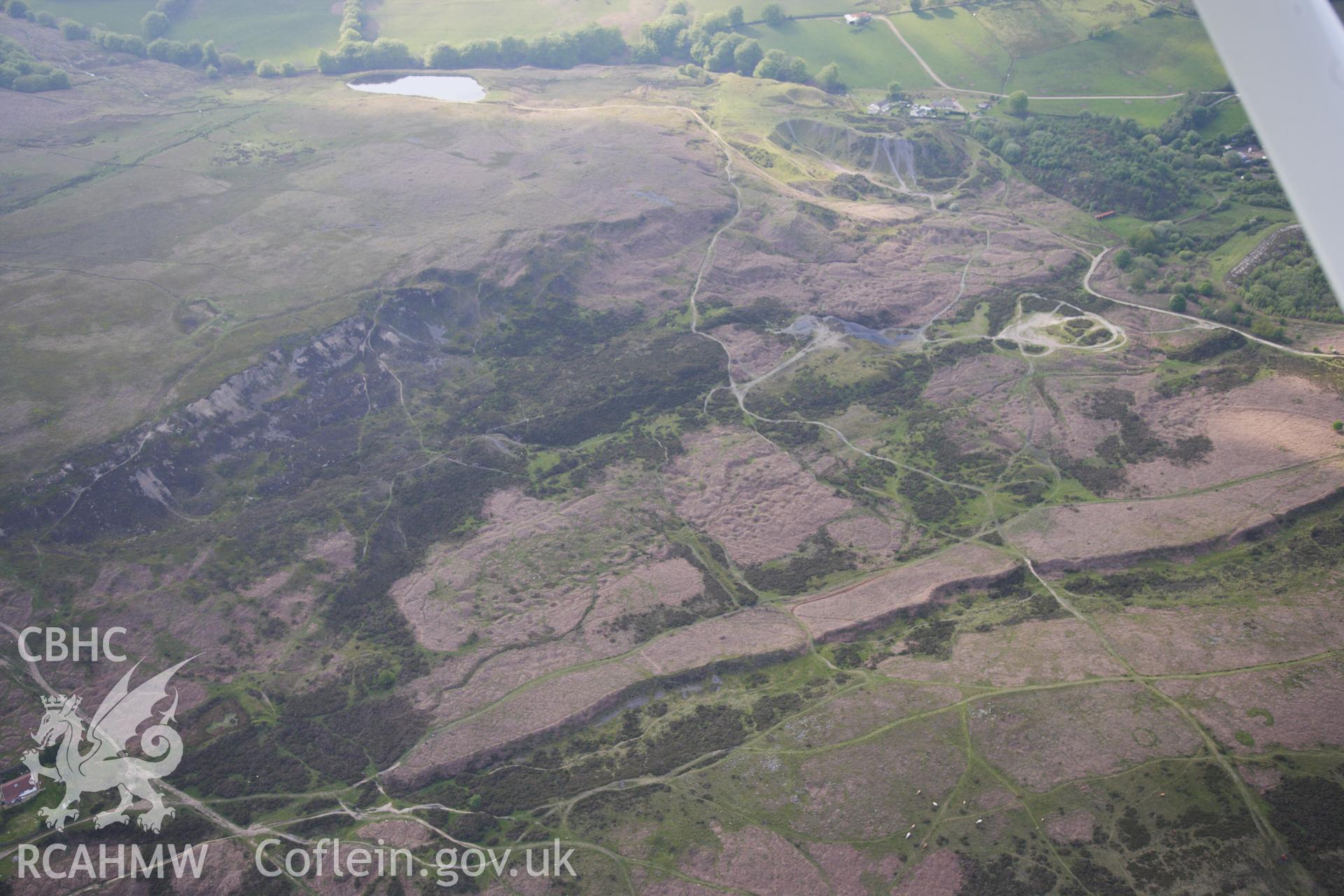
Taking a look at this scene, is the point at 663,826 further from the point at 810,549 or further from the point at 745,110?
the point at 745,110

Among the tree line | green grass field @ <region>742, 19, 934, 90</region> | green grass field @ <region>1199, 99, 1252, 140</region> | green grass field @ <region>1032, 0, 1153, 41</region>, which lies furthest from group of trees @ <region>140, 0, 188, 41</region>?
green grass field @ <region>1199, 99, 1252, 140</region>

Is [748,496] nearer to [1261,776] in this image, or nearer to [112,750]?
[1261,776]

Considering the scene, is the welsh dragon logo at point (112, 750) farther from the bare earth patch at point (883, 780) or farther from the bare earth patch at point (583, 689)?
the bare earth patch at point (883, 780)

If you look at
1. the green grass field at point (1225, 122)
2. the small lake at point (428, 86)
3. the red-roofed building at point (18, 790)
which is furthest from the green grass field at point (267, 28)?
the green grass field at point (1225, 122)

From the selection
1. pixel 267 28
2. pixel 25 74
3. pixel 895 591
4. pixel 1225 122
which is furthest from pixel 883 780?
pixel 267 28

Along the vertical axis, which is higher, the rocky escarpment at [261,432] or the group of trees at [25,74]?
the group of trees at [25,74]

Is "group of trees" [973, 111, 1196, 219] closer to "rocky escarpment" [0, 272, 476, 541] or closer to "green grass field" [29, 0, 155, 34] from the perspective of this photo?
"rocky escarpment" [0, 272, 476, 541]
